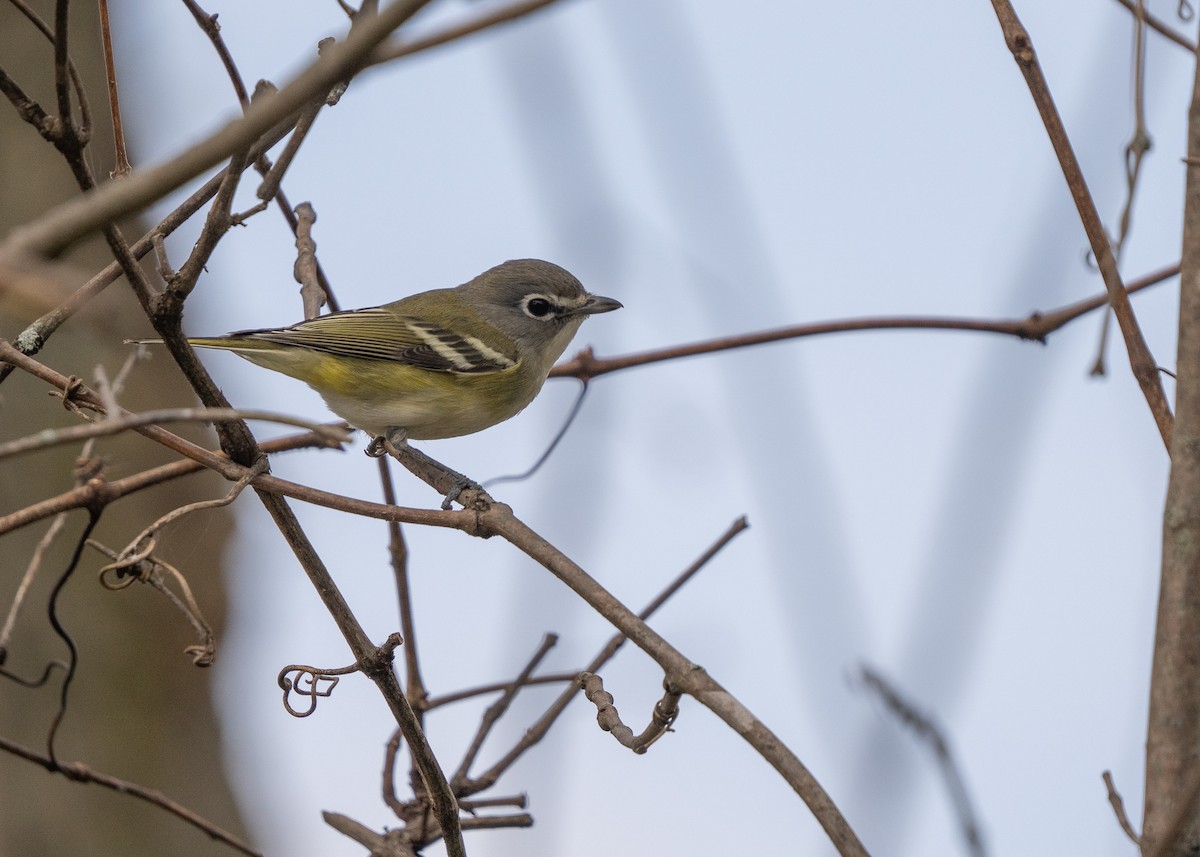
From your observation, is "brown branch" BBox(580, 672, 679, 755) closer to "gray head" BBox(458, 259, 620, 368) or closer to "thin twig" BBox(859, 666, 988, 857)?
"thin twig" BBox(859, 666, 988, 857)

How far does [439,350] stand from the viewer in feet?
13.8

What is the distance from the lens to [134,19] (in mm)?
6156

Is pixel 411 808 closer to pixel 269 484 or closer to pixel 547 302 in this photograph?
pixel 269 484

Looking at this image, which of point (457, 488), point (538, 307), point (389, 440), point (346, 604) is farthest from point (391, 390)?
point (346, 604)

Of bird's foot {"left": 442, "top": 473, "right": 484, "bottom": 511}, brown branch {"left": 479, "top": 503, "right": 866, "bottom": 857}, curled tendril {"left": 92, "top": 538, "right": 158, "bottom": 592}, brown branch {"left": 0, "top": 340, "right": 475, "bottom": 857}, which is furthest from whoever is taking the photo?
bird's foot {"left": 442, "top": 473, "right": 484, "bottom": 511}

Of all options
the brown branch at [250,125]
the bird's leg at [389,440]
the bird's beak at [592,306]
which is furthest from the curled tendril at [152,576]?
the bird's beak at [592,306]

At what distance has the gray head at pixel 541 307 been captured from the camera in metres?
4.45

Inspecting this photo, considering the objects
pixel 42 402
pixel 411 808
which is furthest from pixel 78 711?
pixel 411 808

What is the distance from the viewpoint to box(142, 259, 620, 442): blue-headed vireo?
383cm

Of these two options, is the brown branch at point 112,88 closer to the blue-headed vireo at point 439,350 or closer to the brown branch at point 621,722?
the brown branch at point 621,722

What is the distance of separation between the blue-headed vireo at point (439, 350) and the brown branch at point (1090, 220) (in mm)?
2305

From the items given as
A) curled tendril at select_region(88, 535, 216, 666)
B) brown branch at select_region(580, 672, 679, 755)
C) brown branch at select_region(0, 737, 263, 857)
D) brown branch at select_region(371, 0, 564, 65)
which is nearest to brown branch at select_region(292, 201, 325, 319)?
curled tendril at select_region(88, 535, 216, 666)

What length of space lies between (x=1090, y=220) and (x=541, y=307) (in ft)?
9.93

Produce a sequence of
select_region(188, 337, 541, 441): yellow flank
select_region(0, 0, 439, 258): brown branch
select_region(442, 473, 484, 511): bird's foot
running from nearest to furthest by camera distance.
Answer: select_region(0, 0, 439, 258): brown branch
select_region(442, 473, 484, 511): bird's foot
select_region(188, 337, 541, 441): yellow flank
